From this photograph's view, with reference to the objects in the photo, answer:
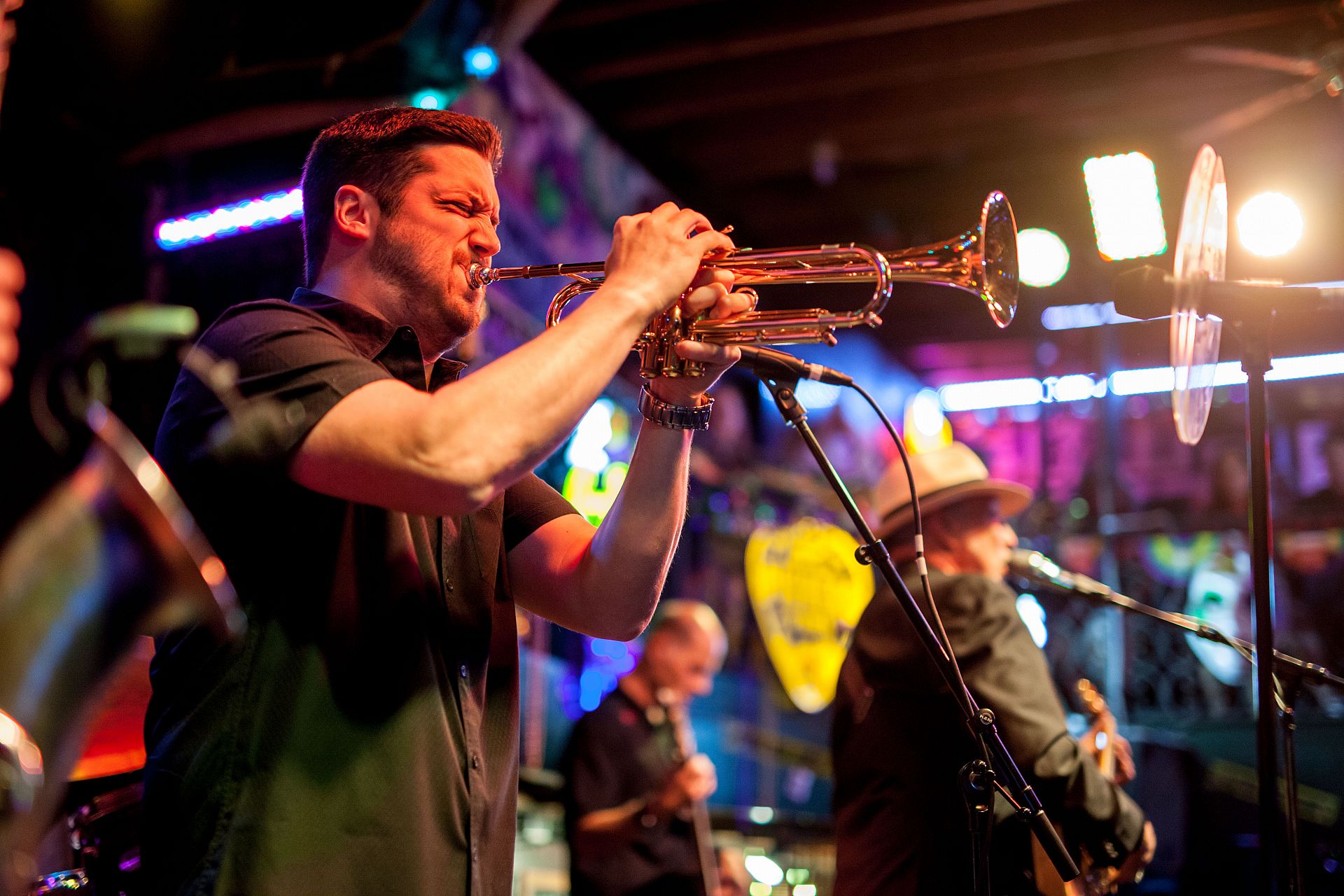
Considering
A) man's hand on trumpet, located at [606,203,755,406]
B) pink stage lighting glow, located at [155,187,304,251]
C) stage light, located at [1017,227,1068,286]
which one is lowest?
man's hand on trumpet, located at [606,203,755,406]

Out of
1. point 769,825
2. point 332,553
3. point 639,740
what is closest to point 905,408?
point 769,825

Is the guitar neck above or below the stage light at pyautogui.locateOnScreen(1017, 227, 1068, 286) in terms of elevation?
below

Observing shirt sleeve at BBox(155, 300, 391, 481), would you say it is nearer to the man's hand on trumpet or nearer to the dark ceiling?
the man's hand on trumpet

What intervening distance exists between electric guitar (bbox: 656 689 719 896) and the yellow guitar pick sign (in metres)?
2.44

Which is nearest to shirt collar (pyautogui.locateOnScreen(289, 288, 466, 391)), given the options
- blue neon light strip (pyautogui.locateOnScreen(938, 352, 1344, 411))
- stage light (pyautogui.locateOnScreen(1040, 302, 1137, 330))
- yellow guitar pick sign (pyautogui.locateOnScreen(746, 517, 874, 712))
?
yellow guitar pick sign (pyautogui.locateOnScreen(746, 517, 874, 712))

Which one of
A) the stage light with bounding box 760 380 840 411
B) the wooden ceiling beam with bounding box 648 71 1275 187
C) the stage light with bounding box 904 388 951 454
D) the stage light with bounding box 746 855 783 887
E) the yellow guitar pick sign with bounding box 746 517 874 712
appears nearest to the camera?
the stage light with bounding box 746 855 783 887

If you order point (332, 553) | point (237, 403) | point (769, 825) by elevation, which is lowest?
point (769, 825)

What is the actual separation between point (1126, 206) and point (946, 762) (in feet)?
19.8

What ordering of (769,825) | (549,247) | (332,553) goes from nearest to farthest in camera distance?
(332,553), (769,825), (549,247)

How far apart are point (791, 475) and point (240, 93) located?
6279 millimetres

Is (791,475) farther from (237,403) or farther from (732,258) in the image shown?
(237,403)

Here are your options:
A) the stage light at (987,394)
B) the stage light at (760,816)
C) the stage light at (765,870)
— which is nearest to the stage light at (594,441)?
the stage light at (760,816)

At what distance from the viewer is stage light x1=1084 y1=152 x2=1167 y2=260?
26.1 feet

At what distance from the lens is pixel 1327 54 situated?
279 inches
